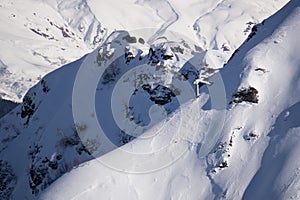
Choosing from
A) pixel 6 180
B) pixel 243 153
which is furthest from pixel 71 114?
pixel 243 153

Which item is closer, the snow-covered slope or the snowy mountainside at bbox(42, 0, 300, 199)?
the snowy mountainside at bbox(42, 0, 300, 199)

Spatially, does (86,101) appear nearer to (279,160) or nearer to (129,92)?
(129,92)

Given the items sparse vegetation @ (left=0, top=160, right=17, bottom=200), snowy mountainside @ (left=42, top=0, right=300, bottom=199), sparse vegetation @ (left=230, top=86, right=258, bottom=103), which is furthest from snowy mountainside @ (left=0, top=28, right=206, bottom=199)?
sparse vegetation @ (left=230, top=86, right=258, bottom=103)

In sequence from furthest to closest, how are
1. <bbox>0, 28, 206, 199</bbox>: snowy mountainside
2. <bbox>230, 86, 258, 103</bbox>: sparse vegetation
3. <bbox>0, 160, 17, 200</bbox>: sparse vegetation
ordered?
1. <bbox>0, 160, 17, 200</bbox>: sparse vegetation
2. <bbox>0, 28, 206, 199</bbox>: snowy mountainside
3. <bbox>230, 86, 258, 103</bbox>: sparse vegetation

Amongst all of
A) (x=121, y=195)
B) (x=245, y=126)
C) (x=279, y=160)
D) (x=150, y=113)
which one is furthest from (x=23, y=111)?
(x=279, y=160)

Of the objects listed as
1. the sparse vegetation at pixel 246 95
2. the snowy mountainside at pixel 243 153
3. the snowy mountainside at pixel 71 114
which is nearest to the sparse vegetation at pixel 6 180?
the snowy mountainside at pixel 71 114

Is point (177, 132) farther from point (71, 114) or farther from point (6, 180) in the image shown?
point (6, 180)

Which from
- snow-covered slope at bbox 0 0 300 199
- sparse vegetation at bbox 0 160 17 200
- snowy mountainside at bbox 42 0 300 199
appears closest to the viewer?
snowy mountainside at bbox 42 0 300 199

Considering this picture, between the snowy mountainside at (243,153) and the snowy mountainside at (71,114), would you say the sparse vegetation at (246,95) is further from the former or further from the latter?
the snowy mountainside at (71,114)

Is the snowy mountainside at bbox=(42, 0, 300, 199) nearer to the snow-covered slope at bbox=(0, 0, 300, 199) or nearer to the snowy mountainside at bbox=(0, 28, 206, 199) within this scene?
the snow-covered slope at bbox=(0, 0, 300, 199)
